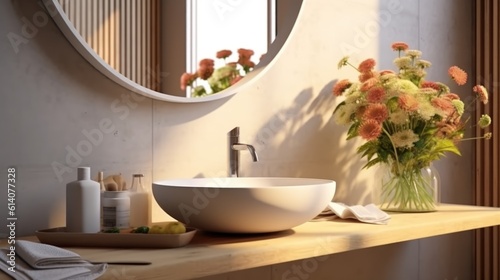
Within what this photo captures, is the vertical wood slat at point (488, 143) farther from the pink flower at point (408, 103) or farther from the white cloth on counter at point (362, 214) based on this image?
the white cloth on counter at point (362, 214)

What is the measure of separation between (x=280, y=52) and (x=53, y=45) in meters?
0.82

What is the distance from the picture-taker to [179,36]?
1.91 meters

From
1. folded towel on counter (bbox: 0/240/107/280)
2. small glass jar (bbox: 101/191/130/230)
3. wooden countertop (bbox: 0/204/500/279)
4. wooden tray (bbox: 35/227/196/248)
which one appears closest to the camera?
folded towel on counter (bbox: 0/240/107/280)

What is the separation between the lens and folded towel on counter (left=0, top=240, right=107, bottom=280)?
122cm

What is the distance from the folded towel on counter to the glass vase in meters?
1.28

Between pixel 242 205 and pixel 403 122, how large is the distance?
0.82 m

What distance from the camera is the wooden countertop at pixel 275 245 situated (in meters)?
1.37

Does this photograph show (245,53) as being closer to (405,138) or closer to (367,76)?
(367,76)

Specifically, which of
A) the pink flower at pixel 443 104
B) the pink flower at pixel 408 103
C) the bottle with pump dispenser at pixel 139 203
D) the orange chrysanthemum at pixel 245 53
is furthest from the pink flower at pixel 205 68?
the pink flower at pixel 443 104

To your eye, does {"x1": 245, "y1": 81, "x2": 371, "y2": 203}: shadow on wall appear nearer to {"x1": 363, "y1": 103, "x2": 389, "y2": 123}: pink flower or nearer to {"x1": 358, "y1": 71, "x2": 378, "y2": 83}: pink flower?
{"x1": 358, "y1": 71, "x2": 378, "y2": 83}: pink flower

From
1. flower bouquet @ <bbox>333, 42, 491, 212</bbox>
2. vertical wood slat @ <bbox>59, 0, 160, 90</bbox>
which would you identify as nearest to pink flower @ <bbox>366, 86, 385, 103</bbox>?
flower bouquet @ <bbox>333, 42, 491, 212</bbox>

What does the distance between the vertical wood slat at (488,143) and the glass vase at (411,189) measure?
0.78 metres

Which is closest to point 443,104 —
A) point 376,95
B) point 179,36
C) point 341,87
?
point 376,95

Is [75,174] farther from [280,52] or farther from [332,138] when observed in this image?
[332,138]
